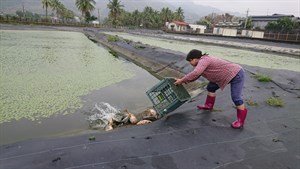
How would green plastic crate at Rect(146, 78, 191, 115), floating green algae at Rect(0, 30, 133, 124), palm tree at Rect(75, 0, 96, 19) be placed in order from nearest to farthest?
green plastic crate at Rect(146, 78, 191, 115), floating green algae at Rect(0, 30, 133, 124), palm tree at Rect(75, 0, 96, 19)

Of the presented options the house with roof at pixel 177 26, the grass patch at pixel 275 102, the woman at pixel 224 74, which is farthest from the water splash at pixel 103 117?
the house with roof at pixel 177 26

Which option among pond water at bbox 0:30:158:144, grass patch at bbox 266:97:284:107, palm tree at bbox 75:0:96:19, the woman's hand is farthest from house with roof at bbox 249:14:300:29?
the woman's hand

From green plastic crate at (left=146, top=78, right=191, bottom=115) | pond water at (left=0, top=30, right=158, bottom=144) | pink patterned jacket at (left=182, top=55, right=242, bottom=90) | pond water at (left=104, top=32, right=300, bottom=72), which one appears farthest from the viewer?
pond water at (left=104, top=32, right=300, bottom=72)

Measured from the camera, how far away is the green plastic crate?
3805mm

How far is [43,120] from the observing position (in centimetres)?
464

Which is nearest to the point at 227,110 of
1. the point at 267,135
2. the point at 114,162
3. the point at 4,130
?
the point at 267,135

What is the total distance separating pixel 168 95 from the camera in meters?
3.94

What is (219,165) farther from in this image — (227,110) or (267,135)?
(227,110)

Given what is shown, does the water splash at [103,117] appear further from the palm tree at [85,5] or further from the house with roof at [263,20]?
the house with roof at [263,20]

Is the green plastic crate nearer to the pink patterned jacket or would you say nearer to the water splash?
the pink patterned jacket

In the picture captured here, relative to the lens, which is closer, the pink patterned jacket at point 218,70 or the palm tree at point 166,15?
the pink patterned jacket at point 218,70

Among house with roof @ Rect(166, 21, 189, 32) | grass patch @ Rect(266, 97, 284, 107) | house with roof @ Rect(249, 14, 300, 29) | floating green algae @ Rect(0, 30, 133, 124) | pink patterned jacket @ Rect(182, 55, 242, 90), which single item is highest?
house with roof @ Rect(249, 14, 300, 29)

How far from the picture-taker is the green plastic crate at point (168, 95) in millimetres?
3805

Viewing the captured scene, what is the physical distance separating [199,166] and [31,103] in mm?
4002
